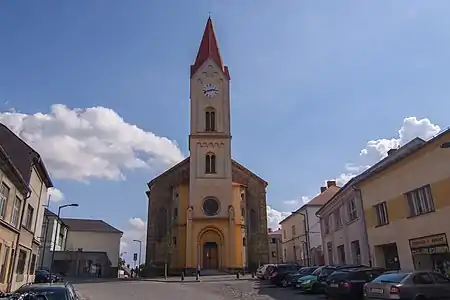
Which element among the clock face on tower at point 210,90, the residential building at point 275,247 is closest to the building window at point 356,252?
the clock face on tower at point 210,90

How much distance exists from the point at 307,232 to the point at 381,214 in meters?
25.3

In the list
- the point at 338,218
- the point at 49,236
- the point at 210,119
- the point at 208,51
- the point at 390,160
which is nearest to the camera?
the point at 390,160

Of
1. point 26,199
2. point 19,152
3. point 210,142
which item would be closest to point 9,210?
point 26,199

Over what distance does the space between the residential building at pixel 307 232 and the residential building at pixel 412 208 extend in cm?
2255

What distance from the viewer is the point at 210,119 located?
167 ft

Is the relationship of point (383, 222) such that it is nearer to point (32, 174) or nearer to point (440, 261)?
point (440, 261)

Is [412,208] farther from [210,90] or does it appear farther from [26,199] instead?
[210,90]

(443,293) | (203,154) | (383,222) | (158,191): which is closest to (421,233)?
(383,222)

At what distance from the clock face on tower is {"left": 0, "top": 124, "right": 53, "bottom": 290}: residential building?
86.0 ft

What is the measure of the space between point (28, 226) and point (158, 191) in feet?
91.5

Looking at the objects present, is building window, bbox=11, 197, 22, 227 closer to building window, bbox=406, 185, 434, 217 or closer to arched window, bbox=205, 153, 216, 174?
building window, bbox=406, 185, 434, 217

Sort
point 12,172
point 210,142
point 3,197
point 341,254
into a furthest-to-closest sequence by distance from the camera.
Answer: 1. point 210,142
2. point 341,254
3. point 12,172
4. point 3,197

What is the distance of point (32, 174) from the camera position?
84.8 feet

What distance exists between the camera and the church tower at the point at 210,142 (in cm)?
4675
